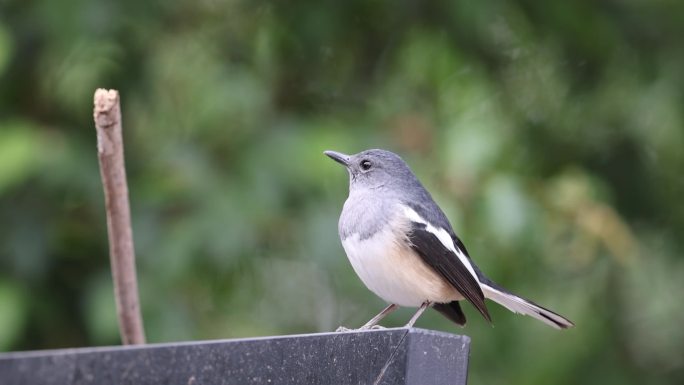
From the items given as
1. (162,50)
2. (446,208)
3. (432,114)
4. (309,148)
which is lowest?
(446,208)

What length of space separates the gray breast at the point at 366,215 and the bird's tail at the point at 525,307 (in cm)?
47

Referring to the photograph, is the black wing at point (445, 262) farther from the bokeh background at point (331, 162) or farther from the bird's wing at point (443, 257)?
the bokeh background at point (331, 162)

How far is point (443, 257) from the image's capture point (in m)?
3.42

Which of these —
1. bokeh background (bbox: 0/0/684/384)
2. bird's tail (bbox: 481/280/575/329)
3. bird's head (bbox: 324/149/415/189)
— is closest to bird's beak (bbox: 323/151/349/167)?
bird's head (bbox: 324/149/415/189)

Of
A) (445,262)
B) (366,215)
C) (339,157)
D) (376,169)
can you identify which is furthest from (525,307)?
(339,157)

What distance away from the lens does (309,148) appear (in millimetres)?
4352

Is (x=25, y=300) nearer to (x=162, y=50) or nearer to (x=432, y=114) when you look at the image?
(x=162, y=50)

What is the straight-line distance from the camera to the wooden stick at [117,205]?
7.45ft

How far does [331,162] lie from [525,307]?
1.20 metres

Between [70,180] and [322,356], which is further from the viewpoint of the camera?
[70,180]

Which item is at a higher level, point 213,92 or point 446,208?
point 213,92

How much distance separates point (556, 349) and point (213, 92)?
87.9 inches

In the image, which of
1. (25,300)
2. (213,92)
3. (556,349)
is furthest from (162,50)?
(556,349)

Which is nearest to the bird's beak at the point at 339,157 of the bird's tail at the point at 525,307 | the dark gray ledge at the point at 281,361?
the bird's tail at the point at 525,307
